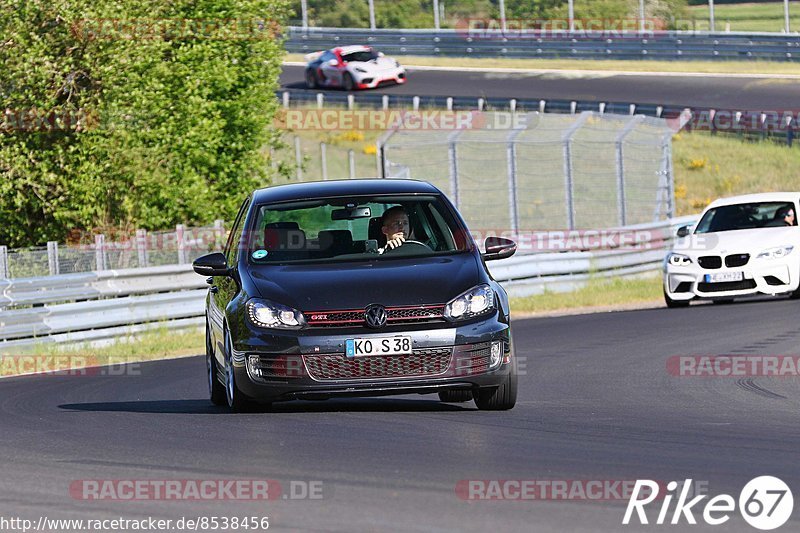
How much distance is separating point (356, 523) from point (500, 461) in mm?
1662

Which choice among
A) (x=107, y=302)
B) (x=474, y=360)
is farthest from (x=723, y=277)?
(x=474, y=360)

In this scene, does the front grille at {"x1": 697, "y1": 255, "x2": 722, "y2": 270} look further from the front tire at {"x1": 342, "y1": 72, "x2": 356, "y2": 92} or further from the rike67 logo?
the front tire at {"x1": 342, "y1": 72, "x2": 356, "y2": 92}

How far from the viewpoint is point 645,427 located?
30.3 ft

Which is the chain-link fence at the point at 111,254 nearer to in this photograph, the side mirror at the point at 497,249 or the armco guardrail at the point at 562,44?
the side mirror at the point at 497,249

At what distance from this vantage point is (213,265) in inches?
417

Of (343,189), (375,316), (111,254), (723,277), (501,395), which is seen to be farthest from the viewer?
(111,254)

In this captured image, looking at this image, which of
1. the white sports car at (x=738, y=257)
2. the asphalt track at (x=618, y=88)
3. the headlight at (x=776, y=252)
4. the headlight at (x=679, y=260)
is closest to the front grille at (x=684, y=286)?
the white sports car at (x=738, y=257)

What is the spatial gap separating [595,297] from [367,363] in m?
15.7

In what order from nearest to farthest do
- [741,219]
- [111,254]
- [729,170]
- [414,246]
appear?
[414,246] < [111,254] < [741,219] < [729,170]

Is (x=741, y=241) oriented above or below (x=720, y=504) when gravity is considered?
below

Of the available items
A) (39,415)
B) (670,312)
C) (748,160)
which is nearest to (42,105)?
(670,312)

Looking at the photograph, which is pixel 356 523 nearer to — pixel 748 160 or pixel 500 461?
pixel 500 461

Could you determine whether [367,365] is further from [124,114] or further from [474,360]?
[124,114]

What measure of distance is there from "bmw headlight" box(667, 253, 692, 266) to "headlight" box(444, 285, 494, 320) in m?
11.4
